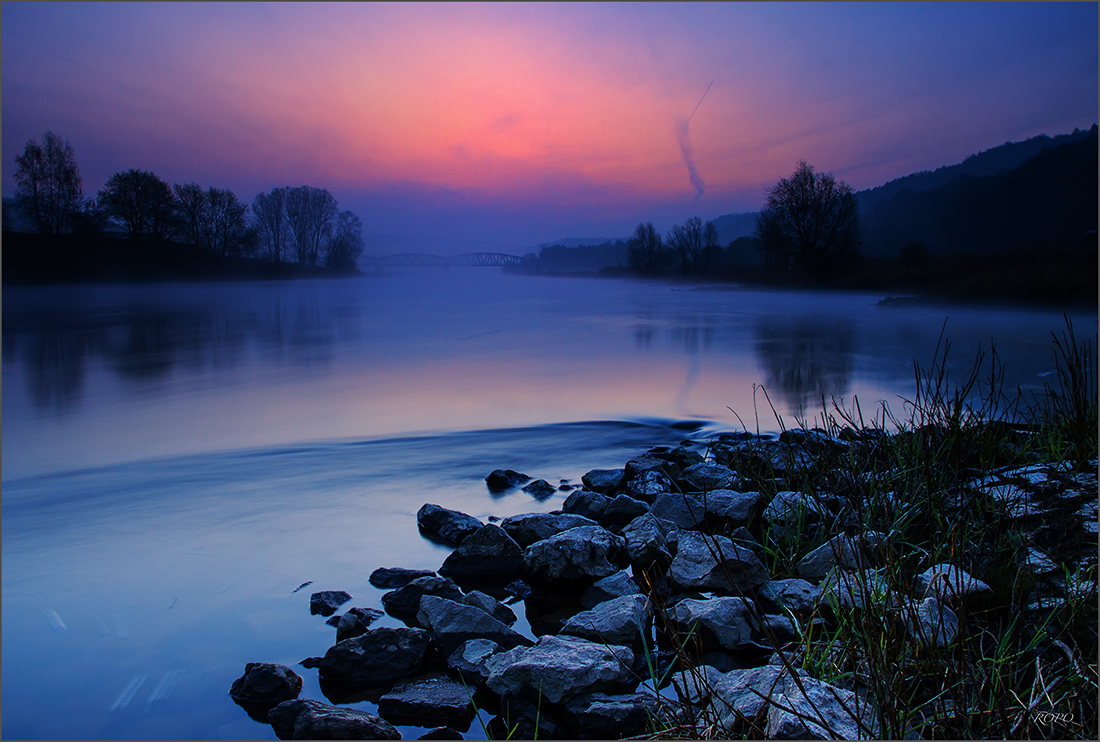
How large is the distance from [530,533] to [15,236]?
55.1 ft

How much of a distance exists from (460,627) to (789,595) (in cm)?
120

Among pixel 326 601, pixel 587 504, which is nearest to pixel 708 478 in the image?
pixel 587 504

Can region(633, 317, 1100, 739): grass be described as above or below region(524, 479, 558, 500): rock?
above

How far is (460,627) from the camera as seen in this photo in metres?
2.09

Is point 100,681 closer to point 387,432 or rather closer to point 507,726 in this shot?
point 507,726

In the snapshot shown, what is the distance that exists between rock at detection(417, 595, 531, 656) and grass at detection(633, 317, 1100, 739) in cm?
53

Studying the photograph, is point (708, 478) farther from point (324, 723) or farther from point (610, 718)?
point (324, 723)

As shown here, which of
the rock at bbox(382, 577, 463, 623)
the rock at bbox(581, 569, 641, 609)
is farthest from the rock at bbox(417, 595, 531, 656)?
the rock at bbox(581, 569, 641, 609)

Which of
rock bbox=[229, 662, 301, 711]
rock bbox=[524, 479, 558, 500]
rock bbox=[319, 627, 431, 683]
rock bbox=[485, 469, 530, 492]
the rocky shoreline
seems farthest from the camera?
rock bbox=[485, 469, 530, 492]

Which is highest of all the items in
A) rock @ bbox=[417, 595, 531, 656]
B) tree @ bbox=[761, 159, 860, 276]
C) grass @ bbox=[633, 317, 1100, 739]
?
tree @ bbox=[761, 159, 860, 276]

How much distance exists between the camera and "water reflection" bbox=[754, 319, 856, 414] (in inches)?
282

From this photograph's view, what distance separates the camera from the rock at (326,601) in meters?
2.37

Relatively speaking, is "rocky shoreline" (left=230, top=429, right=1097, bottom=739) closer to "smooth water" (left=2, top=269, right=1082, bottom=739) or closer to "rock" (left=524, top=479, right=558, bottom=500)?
"smooth water" (left=2, top=269, right=1082, bottom=739)

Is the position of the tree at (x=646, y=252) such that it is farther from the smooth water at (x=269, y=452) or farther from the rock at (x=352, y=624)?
the rock at (x=352, y=624)
